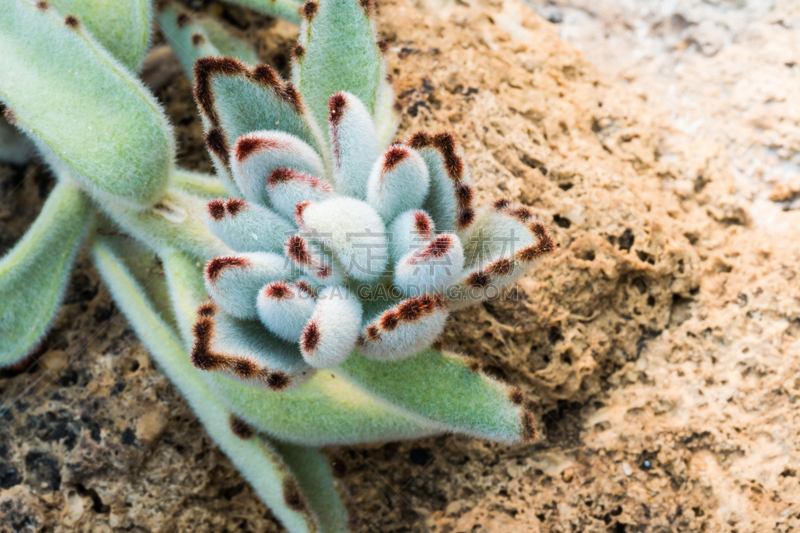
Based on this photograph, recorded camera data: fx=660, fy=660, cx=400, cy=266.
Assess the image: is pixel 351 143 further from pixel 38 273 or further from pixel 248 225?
pixel 38 273

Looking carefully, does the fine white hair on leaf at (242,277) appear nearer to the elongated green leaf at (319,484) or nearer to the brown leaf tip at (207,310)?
the brown leaf tip at (207,310)

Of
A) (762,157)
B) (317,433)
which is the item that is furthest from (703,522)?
(762,157)

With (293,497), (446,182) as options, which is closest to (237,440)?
(293,497)

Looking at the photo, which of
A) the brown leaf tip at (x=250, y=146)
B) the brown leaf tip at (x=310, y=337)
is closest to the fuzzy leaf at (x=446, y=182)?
the brown leaf tip at (x=250, y=146)

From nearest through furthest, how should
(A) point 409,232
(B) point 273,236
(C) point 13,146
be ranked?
(A) point 409,232, (B) point 273,236, (C) point 13,146

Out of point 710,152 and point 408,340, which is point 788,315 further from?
point 408,340

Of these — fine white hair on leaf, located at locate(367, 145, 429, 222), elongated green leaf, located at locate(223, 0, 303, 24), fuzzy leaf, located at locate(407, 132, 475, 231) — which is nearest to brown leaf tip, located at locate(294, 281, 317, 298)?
fine white hair on leaf, located at locate(367, 145, 429, 222)

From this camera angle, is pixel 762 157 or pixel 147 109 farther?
pixel 762 157
